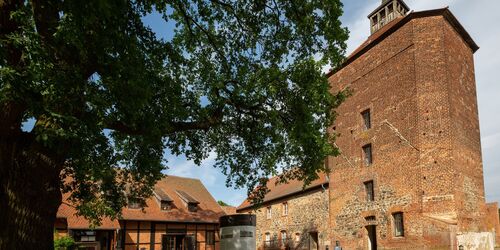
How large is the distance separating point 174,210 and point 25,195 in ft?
72.3

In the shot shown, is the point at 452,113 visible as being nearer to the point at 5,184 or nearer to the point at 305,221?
the point at 305,221

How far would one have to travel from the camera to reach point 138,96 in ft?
23.0

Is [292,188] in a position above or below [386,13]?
below

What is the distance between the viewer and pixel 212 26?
1124cm

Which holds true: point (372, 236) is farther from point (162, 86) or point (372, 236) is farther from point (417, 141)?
point (162, 86)

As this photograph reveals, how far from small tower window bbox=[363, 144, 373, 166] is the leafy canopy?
1343 centimetres

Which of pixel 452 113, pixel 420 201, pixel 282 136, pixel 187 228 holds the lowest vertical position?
pixel 187 228

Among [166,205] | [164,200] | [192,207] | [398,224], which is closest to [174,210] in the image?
[166,205]

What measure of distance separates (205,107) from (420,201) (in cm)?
1413

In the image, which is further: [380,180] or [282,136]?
[380,180]

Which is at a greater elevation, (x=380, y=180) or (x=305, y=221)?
(x=380, y=180)

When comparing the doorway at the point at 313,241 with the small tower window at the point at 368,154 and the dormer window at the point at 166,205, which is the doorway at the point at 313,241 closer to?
the small tower window at the point at 368,154

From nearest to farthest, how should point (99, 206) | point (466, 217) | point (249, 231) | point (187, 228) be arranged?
point (249, 231), point (99, 206), point (466, 217), point (187, 228)

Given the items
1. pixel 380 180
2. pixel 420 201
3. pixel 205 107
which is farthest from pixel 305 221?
pixel 205 107
